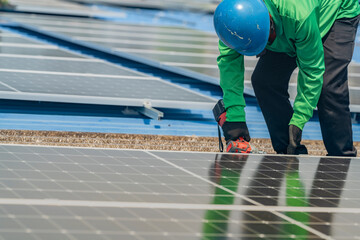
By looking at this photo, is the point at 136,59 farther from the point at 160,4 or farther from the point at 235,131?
the point at 160,4

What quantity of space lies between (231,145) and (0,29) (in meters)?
8.41

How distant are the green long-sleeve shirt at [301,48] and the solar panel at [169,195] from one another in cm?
65

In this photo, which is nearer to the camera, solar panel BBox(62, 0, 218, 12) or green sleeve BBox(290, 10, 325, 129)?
green sleeve BBox(290, 10, 325, 129)

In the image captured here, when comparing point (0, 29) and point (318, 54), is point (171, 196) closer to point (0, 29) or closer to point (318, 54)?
point (318, 54)

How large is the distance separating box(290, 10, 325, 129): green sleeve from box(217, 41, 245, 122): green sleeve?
467 millimetres

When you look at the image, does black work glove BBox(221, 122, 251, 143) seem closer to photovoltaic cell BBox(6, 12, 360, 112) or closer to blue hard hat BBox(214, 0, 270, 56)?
blue hard hat BBox(214, 0, 270, 56)

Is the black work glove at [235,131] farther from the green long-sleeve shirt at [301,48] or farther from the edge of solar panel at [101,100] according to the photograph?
the edge of solar panel at [101,100]

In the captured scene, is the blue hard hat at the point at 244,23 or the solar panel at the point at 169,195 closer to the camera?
the solar panel at the point at 169,195

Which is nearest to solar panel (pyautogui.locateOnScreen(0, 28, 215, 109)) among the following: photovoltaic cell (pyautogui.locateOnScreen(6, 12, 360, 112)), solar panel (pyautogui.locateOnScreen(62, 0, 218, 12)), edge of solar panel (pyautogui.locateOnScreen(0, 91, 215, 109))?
edge of solar panel (pyautogui.locateOnScreen(0, 91, 215, 109))

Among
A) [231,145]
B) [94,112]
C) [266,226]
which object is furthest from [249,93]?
[266,226]

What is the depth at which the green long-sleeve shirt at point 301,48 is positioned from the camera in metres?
4.91

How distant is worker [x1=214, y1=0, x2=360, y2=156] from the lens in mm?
4875

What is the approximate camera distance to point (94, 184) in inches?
140

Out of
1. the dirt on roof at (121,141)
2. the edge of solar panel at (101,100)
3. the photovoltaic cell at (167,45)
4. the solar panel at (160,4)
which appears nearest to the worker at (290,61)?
the dirt on roof at (121,141)
